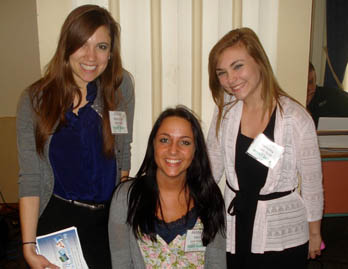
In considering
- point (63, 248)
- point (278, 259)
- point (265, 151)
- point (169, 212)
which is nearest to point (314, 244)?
point (278, 259)

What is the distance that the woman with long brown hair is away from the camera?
1424mm

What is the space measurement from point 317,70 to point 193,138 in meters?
2.47

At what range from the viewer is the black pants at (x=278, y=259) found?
58.5 inches

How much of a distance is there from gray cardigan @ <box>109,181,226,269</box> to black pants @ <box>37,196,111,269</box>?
0.08 metres

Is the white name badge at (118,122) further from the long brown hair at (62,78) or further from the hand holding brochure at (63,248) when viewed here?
the hand holding brochure at (63,248)

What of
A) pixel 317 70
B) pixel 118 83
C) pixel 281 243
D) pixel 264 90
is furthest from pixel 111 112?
pixel 317 70

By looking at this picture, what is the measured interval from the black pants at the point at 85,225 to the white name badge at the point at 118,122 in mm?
379

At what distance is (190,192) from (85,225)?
522 millimetres

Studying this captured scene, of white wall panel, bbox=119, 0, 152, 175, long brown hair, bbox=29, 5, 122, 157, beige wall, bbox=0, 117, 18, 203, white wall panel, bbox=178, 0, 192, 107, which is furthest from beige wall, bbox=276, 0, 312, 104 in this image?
beige wall, bbox=0, 117, 18, 203

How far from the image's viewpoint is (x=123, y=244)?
4.70 feet

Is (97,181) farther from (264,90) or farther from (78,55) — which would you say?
(264,90)

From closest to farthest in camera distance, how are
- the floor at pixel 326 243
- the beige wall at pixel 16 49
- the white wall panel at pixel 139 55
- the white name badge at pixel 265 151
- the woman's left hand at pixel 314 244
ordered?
the white name badge at pixel 265 151, the woman's left hand at pixel 314 244, the white wall panel at pixel 139 55, the floor at pixel 326 243, the beige wall at pixel 16 49

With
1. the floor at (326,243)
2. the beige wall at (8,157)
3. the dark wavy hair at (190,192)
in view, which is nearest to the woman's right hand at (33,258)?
the dark wavy hair at (190,192)

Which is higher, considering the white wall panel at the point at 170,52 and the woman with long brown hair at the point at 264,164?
the white wall panel at the point at 170,52
